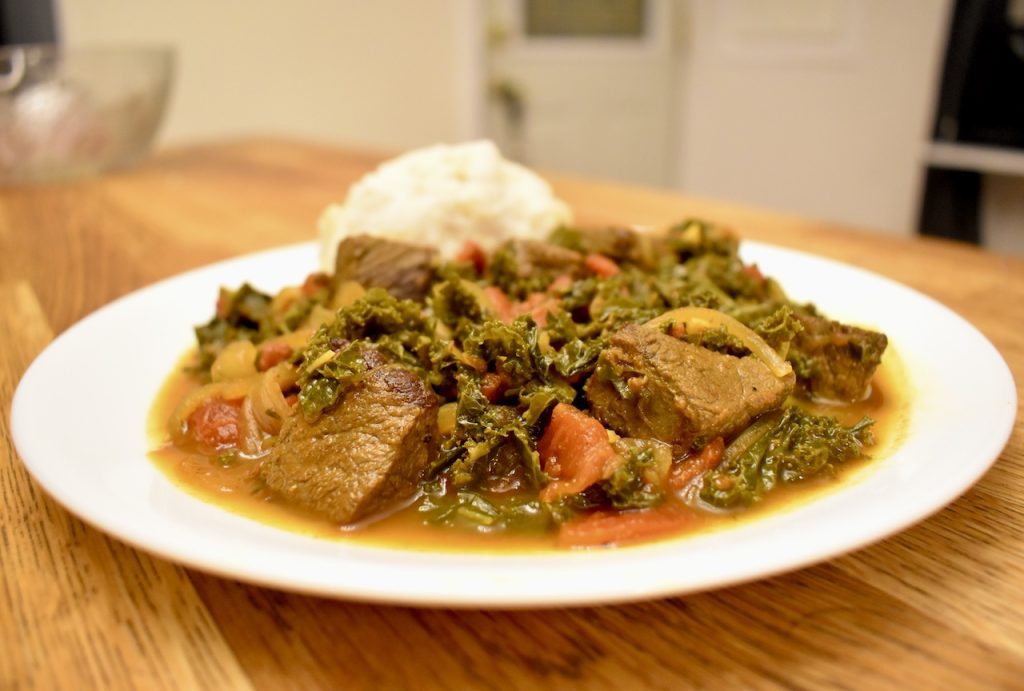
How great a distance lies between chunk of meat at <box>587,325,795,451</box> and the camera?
210cm

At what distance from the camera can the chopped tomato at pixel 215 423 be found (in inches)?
90.6

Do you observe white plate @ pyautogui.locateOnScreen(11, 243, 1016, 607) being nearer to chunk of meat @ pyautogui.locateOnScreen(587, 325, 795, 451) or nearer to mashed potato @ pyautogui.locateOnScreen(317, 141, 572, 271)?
chunk of meat @ pyautogui.locateOnScreen(587, 325, 795, 451)

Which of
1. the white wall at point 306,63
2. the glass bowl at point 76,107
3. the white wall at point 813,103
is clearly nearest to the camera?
the glass bowl at point 76,107

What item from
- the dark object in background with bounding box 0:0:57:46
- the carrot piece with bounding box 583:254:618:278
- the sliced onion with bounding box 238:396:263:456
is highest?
the dark object in background with bounding box 0:0:57:46

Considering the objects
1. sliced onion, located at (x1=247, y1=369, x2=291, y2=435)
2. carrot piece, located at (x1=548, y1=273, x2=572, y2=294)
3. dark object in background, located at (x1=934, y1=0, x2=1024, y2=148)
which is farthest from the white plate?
dark object in background, located at (x1=934, y1=0, x2=1024, y2=148)

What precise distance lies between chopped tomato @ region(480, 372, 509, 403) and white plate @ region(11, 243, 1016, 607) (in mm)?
673

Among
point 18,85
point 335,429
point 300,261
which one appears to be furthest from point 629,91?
point 335,429

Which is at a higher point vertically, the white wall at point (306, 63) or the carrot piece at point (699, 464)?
the white wall at point (306, 63)

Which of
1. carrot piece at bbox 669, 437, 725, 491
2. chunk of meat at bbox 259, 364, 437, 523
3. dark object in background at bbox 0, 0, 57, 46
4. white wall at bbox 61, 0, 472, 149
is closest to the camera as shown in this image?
chunk of meat at bbox 259, 364, 437, 523

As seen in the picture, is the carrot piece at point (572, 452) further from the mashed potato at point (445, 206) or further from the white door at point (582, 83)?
the white door at point (582, 83)

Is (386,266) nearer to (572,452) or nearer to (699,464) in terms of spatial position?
(572,452)

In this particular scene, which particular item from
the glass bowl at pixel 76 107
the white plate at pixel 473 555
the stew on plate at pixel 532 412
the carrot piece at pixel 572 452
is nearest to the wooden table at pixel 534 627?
the white plate at pixel 473 555

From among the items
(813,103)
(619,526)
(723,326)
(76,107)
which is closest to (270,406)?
(619,526)

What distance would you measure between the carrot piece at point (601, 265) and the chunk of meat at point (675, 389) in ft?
2.77
